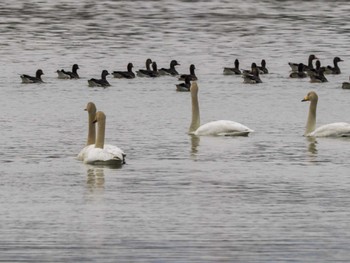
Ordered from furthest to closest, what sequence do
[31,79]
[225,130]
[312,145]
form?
[31,79] → [225,130] → [312,145]

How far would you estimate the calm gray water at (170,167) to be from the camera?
62.1 feet

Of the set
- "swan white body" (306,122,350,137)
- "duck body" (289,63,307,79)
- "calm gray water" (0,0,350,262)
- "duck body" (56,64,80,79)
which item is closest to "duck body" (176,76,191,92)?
"calm gray water" (0,0,350,262)

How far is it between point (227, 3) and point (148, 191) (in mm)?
73017

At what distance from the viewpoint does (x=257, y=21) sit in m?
79.4

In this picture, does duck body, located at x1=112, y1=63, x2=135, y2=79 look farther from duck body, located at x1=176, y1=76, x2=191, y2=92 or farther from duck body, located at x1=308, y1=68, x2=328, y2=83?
duck body, located at x1=308, y1=68, x2=328, y2=83

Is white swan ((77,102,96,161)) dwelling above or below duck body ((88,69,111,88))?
above

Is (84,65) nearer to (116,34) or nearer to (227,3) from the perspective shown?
(116,34)

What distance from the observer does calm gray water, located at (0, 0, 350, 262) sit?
62.1ft

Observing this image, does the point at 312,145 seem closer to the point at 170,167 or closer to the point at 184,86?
the point at 170,167

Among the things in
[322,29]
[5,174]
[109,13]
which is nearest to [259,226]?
[5,174]

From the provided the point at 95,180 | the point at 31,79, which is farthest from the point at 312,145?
the point at 31,79

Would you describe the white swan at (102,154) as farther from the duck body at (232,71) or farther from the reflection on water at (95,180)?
the duck body at (232,71)

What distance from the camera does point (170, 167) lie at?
2700cm

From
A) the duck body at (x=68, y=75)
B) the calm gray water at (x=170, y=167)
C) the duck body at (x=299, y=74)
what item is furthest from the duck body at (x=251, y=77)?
the duck body at (x=68, y=75)
